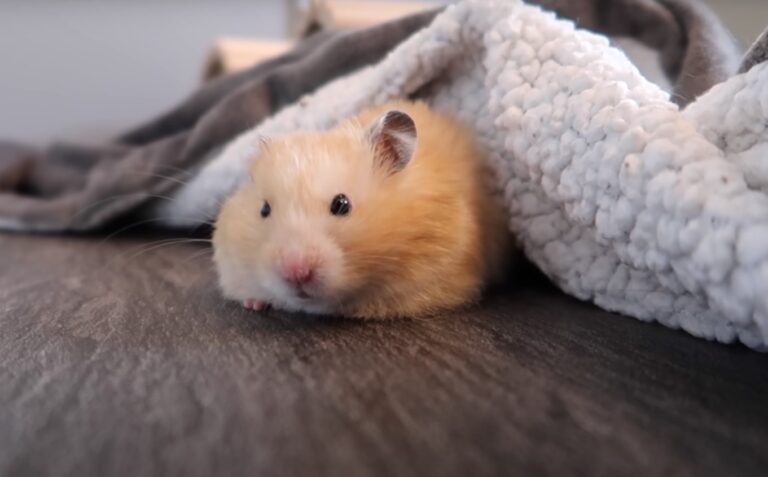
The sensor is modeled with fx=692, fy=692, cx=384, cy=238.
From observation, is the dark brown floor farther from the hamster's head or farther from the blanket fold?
the blanket fold

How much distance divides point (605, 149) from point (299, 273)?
1.36ft

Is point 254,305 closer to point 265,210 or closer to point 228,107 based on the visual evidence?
point 265,210

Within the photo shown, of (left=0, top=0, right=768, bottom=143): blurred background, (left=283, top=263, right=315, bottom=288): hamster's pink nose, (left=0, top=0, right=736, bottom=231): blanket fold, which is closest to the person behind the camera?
(left=283, top=263, right=315, bottom=288): hamster's pink nose

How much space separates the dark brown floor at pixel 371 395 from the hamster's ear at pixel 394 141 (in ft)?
0.80

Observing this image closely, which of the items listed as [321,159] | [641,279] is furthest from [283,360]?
[641,279]

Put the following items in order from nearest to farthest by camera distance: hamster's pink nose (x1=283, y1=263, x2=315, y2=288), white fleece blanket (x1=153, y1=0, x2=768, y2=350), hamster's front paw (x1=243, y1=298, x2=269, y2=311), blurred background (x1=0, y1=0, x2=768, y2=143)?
white fleece blanket (x1=153, y1=0, x2=768, y2=350) < hamster's pink nose (x1=283, y1=263, x2=315, y2=288) < hamster's front paw (x1=243, y1=298, x2=269, y2=311) < blurred background (x1=0, y1=0, x2=768, y2=143)

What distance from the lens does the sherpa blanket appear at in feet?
2.30

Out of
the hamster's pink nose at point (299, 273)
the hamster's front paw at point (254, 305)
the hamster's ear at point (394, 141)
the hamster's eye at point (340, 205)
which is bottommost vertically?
the hamster's front paw at point (254, 305)

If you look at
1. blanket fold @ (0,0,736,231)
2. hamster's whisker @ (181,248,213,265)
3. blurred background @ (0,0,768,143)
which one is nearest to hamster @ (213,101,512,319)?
hamster's whisker @ (181,248,213,265)

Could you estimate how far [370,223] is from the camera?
3.12ft

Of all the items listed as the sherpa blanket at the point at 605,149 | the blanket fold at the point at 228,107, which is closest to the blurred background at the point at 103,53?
the blanket fold at the point at 228,107

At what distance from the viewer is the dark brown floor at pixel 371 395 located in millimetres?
521

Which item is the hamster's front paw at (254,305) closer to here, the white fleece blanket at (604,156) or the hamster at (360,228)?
the hamster at (360,228)

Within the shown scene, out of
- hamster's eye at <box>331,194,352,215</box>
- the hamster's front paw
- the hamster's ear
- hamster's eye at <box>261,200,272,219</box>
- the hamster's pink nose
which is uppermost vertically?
the hamster's ear
